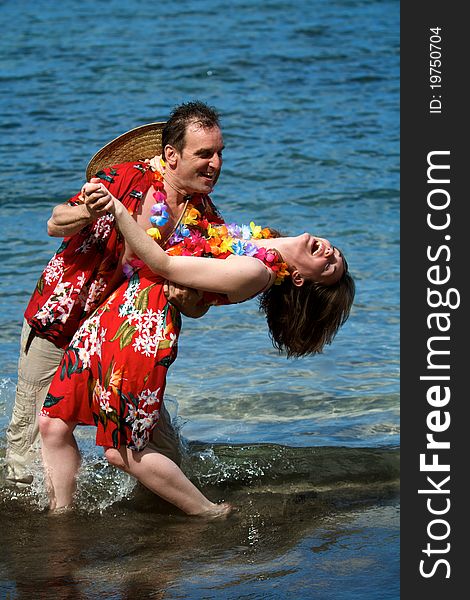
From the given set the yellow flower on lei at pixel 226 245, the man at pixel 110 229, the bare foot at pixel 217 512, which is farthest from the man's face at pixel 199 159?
the bare foot at pixel 217 512

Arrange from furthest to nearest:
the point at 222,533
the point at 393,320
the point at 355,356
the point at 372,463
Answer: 1. the point at 393,320
2. the point at 355,356
3. the point at 372,463
4. the point at 222,533

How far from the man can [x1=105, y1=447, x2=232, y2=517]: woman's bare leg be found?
229 mm

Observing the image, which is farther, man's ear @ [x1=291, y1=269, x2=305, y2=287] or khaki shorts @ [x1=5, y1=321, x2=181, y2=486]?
khaki shorts @ [x1=5, y1=321, x2=181, y2=486]

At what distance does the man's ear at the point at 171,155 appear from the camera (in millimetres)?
4939

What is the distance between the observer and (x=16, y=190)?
11422 mm

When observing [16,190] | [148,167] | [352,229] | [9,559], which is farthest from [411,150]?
[16,190]

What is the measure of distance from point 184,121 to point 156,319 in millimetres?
792

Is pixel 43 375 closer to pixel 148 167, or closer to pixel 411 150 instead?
pixel 148 167

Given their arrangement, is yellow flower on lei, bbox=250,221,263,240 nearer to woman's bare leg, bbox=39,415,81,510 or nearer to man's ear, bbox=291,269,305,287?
man's ear, bbox=291,269,305,287

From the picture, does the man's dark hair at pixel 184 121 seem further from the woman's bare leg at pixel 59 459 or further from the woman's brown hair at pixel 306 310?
the woman's bare leg at pixel 59 459

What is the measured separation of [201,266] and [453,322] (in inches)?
42.3

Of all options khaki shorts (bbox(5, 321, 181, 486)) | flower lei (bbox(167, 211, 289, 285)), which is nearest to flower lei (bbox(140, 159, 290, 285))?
flower lei (bbox(167, 211, 289, 285))

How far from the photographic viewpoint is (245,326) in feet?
27.8

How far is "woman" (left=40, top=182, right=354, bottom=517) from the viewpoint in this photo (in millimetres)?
4852
